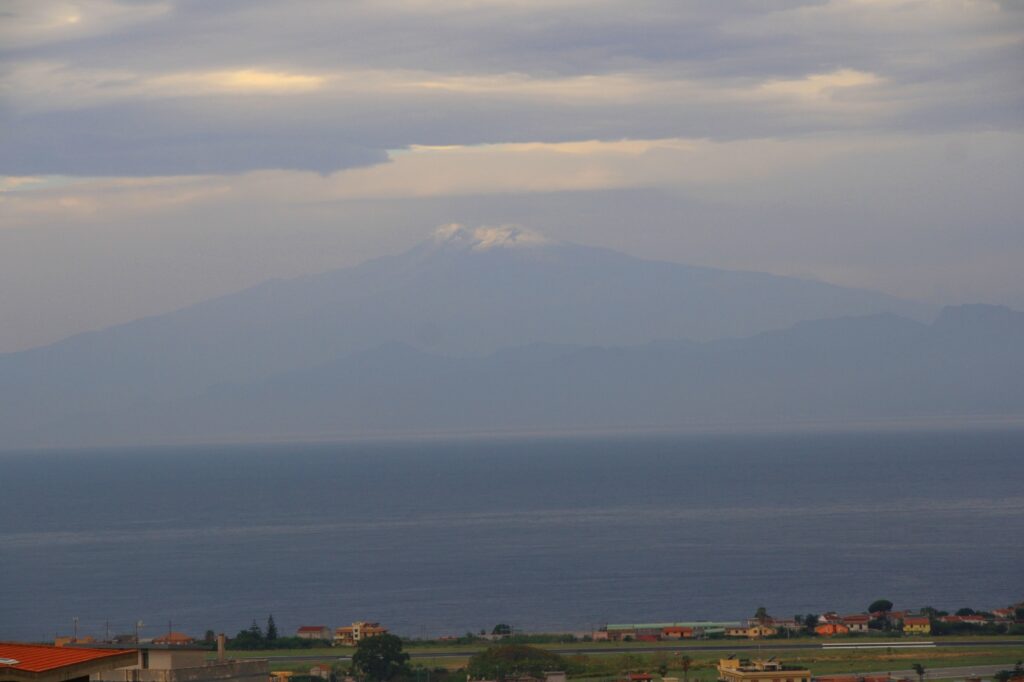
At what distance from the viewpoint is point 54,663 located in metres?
3.93

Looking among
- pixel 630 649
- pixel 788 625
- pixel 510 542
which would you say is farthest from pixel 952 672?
pixel 510 542

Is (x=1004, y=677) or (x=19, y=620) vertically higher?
(x=19, y=620)

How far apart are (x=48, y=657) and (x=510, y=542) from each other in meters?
53.3

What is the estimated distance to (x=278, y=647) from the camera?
27.4m

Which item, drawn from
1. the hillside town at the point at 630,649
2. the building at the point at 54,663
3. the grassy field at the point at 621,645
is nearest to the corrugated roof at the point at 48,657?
the building at the point at 54,663

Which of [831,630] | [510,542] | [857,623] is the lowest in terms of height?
→ [831,630]

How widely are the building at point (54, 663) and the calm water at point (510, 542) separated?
1152 inches

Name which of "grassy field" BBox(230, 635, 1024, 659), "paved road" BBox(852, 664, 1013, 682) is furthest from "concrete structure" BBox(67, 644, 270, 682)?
"grassy field" BBox(230, 635, 1024, 659)

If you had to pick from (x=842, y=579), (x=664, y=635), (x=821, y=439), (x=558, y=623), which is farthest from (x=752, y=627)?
(x=821, y=439)

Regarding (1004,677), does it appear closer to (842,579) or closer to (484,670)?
(484,670)

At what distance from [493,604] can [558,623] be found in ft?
15.7

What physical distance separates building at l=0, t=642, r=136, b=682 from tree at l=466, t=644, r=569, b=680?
55.4 ft

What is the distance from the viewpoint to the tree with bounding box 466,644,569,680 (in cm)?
2136

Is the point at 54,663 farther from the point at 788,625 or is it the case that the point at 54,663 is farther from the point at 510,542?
the point at 510,542
